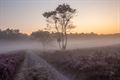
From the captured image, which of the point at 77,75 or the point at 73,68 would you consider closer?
the point at 77,75

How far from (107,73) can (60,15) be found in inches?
1669

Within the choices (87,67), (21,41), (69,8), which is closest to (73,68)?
(87,67)

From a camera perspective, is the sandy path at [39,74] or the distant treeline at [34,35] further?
the distant treeline at [34,35]

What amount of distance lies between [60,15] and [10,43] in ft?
337

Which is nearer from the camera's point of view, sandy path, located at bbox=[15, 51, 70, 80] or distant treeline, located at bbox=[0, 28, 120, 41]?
sandy path, located at bbox=[15, 51, 70, 80]

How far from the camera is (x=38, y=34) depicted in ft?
369

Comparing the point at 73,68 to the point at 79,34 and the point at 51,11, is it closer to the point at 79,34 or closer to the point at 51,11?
the point at 51,11

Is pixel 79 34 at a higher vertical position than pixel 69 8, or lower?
lower

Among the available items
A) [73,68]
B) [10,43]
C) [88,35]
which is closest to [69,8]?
[73,68]

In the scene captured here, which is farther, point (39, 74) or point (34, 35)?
point (34, 35)

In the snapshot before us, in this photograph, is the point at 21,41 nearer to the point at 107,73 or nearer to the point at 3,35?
the point at 3,35

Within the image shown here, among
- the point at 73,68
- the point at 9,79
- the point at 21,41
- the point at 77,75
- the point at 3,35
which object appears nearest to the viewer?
the point at 9,79

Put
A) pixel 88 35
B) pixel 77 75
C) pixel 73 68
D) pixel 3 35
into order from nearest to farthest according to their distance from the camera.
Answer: pixel 77 75 → pixel 73 68 → pixel 3 35 → pixel 88 35

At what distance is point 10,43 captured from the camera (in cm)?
15588
